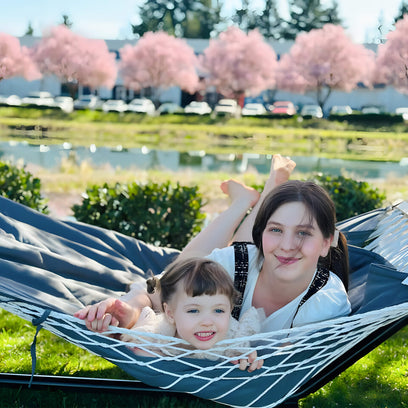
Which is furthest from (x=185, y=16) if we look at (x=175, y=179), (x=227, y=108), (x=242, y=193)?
Result: (x=242, y=193)

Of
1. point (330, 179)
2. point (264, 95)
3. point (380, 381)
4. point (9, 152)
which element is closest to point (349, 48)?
point (264, 95)

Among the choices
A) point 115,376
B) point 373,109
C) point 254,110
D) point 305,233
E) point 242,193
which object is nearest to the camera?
point 305,233

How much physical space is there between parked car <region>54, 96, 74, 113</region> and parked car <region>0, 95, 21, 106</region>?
1.53 metres

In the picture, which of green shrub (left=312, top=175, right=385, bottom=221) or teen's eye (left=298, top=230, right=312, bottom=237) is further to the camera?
green shrub (left=312, top=175, right=385, bottom=221)

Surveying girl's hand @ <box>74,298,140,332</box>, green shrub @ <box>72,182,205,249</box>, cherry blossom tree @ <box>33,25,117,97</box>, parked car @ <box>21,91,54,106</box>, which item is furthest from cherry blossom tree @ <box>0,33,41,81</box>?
→ girl's hand @ <box>74,298,140,332</box>

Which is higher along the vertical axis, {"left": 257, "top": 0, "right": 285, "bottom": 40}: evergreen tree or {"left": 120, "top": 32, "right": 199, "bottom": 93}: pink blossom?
{"left": 257, "top": 0, "right": 285, "bottom": 40}: evergreen tree

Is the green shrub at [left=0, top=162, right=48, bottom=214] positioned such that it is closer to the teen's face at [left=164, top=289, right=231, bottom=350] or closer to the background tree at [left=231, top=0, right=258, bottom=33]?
the teen's face at [left=164, top=289, right=231, bottom=350]

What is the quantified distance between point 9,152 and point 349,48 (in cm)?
1462

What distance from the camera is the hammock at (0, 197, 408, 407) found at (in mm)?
1729

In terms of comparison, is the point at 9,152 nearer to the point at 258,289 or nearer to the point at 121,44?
the point at 258,289

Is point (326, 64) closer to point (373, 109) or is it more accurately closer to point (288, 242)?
point (373, 109)

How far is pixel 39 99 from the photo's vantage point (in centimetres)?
2425

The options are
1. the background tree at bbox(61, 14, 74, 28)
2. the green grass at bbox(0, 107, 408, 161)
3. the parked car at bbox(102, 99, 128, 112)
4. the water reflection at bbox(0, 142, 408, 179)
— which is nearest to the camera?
the water reflection at bbox(0, 142, 408, 179)

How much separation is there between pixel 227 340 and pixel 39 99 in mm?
24112
